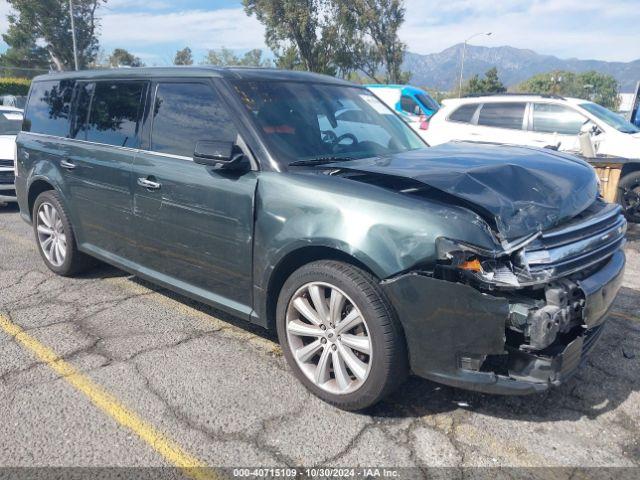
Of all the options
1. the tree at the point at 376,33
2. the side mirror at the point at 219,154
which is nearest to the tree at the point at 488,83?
the tree at the point at 376,33

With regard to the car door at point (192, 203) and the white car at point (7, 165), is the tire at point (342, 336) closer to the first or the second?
the car door at point (192, 203)

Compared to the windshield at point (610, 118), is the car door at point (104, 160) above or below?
below

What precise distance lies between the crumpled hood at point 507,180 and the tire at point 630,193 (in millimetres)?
4728

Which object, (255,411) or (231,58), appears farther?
(231,58)

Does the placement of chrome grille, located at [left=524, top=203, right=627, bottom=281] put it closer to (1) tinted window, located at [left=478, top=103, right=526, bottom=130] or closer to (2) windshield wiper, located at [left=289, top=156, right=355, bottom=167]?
(2) windshield wiper, located at [left=289, top=156, right=355, bottom=167]

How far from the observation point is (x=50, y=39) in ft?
132

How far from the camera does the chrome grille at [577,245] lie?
240cm

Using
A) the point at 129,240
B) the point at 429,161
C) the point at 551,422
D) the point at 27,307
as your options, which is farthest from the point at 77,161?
the point at 551,422

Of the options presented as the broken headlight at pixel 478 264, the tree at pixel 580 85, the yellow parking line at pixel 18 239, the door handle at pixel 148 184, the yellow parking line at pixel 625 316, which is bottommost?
the yellow parking line at pixel 18 239

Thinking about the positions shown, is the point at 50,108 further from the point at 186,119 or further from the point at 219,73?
the point at 219,73

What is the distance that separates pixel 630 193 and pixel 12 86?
35187 millimetres

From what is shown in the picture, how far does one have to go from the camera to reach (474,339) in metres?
2.39

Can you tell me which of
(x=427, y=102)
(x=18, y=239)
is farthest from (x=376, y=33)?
(x=18, y=239)

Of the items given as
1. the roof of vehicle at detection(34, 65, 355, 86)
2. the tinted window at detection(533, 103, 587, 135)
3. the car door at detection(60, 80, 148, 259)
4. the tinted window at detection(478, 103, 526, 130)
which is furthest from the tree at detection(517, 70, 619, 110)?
the car door at detection(60, 80, 148, 259)
